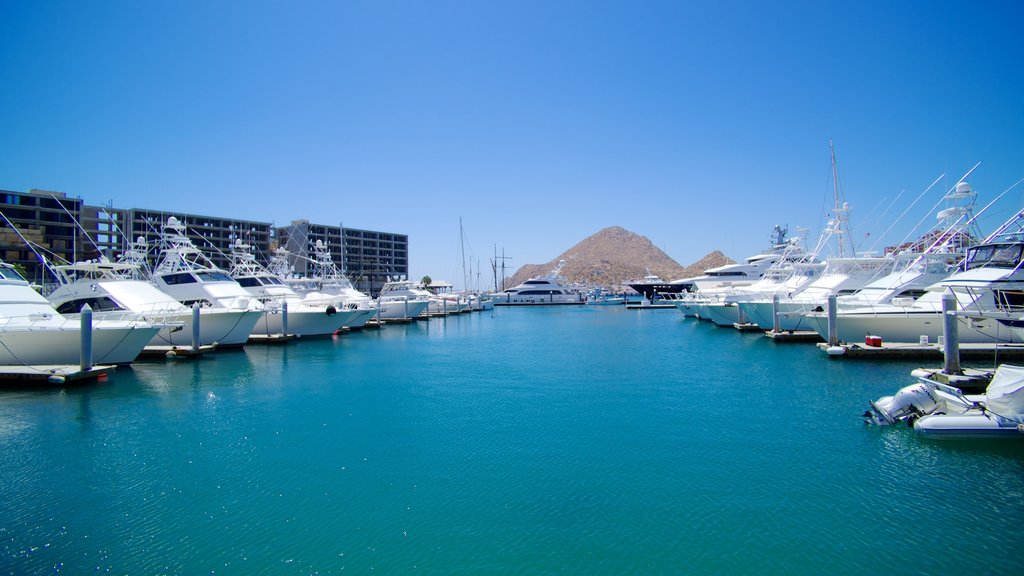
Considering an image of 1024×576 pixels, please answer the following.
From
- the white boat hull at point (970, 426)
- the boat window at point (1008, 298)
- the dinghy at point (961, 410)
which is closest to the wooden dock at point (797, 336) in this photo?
the boat window at point (1008, 298)

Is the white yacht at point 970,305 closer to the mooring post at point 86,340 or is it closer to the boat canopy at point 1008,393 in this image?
the boat canopy at point 1008,393

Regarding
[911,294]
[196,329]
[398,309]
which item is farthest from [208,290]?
[911,294]

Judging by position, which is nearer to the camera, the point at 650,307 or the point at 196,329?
the point at 196,329

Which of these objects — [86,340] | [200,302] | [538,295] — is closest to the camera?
[86,340]

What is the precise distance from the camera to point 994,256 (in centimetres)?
2639

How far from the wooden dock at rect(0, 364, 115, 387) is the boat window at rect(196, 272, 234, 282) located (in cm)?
1481

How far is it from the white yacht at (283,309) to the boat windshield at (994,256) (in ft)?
137

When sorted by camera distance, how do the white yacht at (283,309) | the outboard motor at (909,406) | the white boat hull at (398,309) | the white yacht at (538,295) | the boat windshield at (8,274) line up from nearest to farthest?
1. the outboard motor at (909,406)
2. the boat windshield at (8,274)
3. the white yacht at (283,309)
4. the white boat hull at (398,309)
5. the white yacht at (538,295)

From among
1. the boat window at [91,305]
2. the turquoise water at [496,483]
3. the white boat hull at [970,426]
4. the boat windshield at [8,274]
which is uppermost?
the boat windshield at [8,274]

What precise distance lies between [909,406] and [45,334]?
101 ft

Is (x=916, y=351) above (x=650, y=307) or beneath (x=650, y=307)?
beneath

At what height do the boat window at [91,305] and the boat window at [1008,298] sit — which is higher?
the boat window at [91,305]

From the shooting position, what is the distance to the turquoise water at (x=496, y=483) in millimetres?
8711

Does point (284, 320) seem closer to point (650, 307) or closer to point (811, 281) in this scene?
point (811, 281)
